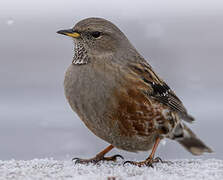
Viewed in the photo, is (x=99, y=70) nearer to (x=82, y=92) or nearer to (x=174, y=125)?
(x=82, y=92)

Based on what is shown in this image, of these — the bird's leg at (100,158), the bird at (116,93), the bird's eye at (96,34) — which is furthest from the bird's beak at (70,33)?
the bird's leg at (100,158)

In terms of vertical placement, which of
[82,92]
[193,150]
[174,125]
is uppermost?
[82,92]

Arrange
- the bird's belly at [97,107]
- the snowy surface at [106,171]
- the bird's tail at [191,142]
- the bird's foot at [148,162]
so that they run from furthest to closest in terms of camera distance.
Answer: the bird's tail at [191,142]
the bird's foot at [148,162]
the bird's belly at [97,107]
the snowy surface at [106,171]

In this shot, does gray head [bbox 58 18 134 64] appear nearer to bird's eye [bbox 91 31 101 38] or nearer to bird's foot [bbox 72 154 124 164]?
bird's eye [bbox 91 31 101 38]

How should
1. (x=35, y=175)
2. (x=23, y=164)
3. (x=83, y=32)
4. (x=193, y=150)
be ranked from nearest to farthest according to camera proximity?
(x=35, y=175), (x=23, y=164), (x=83, y=32), (x=193, y=150)

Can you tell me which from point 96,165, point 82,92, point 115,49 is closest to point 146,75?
point 115,49

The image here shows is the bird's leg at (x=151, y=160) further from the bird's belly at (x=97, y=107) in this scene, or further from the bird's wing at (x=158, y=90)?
the bird's wing at (x=158, y=90)
